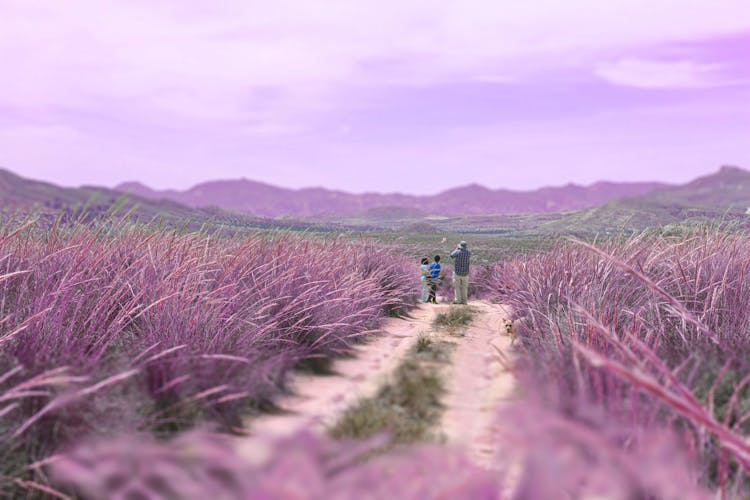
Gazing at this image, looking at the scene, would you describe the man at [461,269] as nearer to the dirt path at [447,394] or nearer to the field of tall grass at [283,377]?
the field of tall grass at [283,377]

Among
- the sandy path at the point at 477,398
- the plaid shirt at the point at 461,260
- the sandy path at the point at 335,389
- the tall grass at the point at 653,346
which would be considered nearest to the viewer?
the tall grass at the point at 653,346

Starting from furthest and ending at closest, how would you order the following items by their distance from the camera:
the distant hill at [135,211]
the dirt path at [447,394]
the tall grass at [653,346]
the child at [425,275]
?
1. the child at [425,275]
2. the distant hill at [135,211]
3. the dirt path at [447,394]
4. the tall grass at [653,346]

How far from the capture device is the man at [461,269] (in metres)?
13.3

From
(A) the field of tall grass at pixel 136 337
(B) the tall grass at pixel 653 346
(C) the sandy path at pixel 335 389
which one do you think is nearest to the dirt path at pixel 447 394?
(C) the sandy path at pixel 335 389

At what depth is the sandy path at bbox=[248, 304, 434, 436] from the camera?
3898 mm

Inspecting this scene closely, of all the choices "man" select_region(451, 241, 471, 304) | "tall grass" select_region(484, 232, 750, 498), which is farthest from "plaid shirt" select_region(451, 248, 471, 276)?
"tall grass" select_region(484, 232, 750, 498)

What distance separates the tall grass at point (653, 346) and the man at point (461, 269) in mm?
2677

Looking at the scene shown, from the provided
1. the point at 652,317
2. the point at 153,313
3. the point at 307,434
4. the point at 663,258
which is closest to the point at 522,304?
the point at 663,258

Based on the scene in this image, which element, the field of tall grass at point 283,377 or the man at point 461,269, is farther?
the man at point 461,269

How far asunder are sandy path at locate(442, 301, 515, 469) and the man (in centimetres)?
556

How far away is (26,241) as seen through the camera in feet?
20.1

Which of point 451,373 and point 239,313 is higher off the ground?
point 239,313

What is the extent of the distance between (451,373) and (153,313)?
2.66 m

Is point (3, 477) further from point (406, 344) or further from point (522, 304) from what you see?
point (522, 304)
